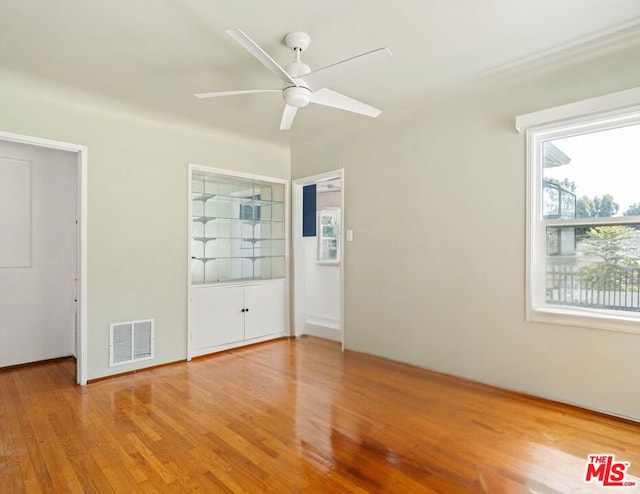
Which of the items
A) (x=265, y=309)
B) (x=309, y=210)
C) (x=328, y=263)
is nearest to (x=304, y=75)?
(x=309, y=210)

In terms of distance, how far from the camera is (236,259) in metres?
4.82

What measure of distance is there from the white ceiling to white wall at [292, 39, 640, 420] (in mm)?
420

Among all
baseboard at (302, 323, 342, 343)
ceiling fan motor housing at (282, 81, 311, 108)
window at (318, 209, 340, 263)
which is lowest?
baseboard at (302, 323, 342, 343)

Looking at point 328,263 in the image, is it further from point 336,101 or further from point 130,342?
point 336,101

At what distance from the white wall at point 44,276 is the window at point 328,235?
3.27 meters

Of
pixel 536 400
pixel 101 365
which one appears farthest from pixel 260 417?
pixel 536 400

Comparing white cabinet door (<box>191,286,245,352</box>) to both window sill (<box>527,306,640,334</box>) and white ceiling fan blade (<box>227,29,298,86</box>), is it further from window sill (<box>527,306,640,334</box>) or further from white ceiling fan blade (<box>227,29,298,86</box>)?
window sill (<box>527,306,640,334</box>)

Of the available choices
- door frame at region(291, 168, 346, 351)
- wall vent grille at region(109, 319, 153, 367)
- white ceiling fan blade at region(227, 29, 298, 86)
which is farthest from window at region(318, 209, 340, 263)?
white ceiling fan blade at region(227, 29, 298, 86)

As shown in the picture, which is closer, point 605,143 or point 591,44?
point 591,44

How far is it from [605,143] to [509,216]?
832mm

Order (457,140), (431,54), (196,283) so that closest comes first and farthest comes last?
(431,54) → (457,140) → (196,283)

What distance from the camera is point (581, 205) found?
2.91 m

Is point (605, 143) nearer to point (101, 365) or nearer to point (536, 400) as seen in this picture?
point (536, 400)

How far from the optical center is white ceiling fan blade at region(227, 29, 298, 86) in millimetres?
1877
